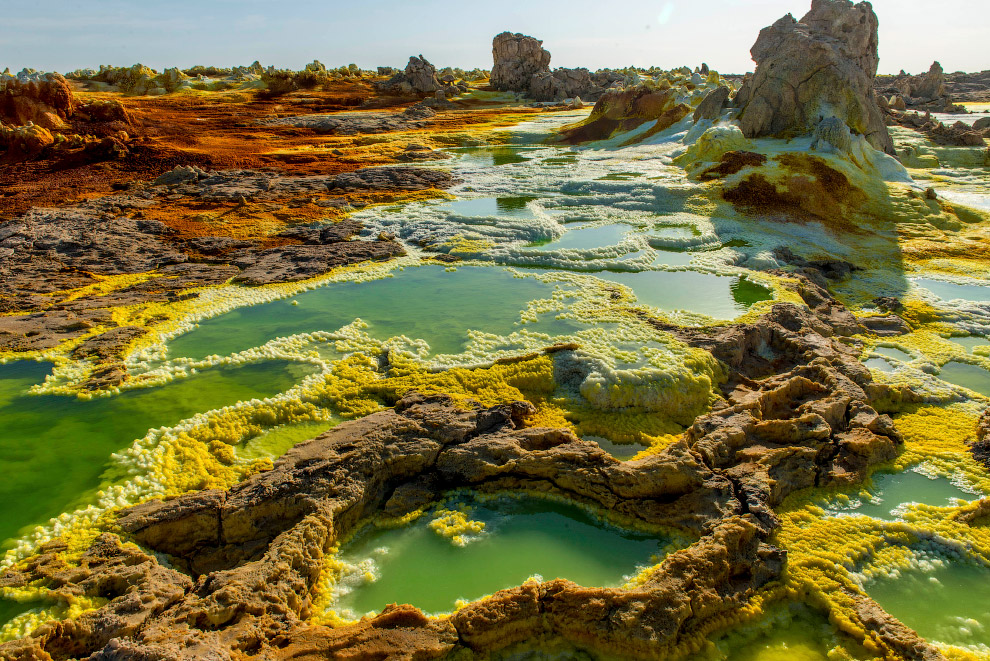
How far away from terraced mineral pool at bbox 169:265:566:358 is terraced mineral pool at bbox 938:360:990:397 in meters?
7.40

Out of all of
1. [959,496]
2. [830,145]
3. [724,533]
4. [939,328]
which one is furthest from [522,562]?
[830,145]

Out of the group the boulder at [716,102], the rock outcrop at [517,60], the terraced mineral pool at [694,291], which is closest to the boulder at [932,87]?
the boulder at [716,102]

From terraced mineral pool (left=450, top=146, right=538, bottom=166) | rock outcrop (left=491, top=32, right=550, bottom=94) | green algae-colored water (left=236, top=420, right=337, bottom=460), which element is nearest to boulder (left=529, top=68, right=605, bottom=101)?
rock outcrop (left=491, top=32, right=550, bottom=94)

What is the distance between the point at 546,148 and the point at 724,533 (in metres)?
35.7

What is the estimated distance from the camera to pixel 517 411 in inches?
342

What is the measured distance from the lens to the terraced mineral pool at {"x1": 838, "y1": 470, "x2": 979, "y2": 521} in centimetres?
693

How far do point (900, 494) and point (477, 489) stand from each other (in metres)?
5.50

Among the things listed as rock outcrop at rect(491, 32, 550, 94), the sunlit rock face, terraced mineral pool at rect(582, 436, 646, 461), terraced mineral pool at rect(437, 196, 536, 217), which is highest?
rock outcrop at rect(491, 32, 550, 94)

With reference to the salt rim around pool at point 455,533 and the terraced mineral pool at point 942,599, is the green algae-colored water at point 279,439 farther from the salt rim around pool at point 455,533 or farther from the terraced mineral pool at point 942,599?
the terraced mineral pool at point 942,599

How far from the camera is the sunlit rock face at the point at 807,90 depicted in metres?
23.1

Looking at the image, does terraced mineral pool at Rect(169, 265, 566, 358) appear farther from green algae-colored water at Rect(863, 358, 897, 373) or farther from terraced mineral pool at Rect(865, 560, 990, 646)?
terraced mineral pool at Rect(865, 560, 990, 646)

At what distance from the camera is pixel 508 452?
7586 millimetres

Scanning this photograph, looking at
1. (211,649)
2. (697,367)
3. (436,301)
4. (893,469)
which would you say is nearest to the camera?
(211,649)

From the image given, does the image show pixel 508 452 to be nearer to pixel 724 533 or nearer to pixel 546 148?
pixel 724 533
